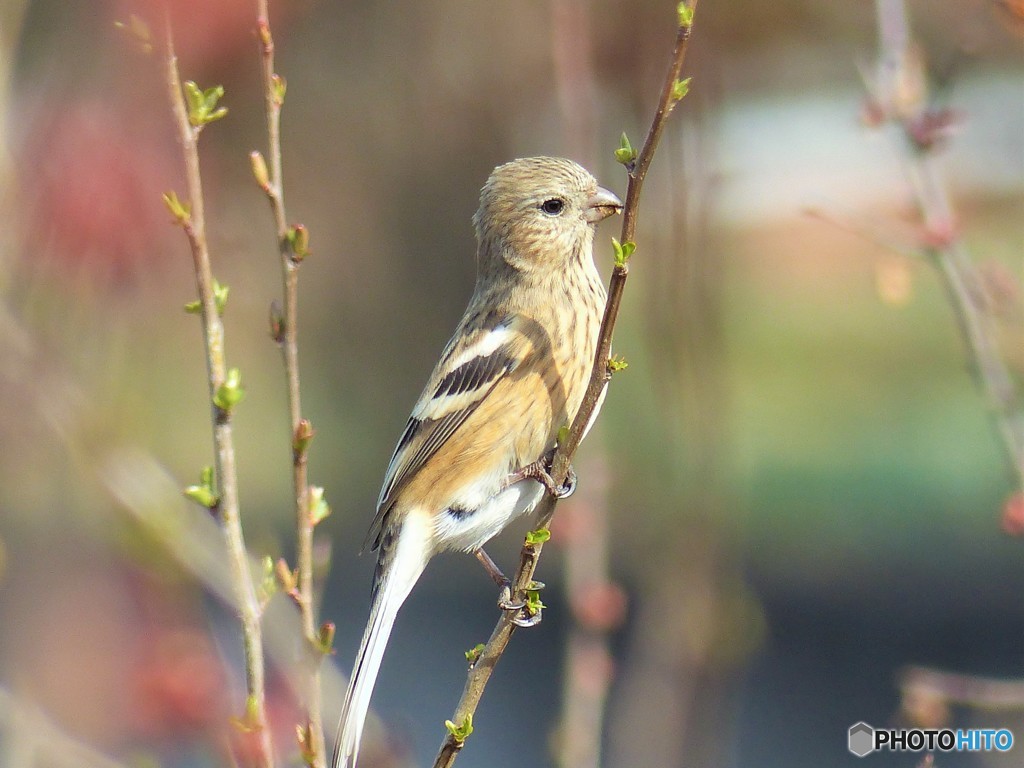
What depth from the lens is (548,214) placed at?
3574mm

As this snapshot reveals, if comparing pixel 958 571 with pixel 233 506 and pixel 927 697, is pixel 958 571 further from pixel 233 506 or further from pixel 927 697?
pixel 233 506

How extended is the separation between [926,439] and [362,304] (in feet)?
18.3

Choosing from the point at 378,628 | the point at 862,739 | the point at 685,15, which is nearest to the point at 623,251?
the point at 685,15

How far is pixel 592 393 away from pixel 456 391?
131cm

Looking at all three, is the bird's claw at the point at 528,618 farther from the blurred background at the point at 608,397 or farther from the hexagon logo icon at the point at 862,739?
the hexagon logo icon at the point at 862,739

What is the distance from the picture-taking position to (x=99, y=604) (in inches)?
119

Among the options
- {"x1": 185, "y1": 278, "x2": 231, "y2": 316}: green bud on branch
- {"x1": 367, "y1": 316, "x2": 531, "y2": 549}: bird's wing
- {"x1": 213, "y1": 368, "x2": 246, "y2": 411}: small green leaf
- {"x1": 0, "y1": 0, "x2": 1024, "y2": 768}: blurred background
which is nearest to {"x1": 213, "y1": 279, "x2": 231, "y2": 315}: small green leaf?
{"x1": 185, "y1": 278, "x2": 231, "y2": 316}: green bud on branch

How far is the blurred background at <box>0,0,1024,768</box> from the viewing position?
2.87m

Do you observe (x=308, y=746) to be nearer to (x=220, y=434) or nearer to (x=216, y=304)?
(x=220, y=434)

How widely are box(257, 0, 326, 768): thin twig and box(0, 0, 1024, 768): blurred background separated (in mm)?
566

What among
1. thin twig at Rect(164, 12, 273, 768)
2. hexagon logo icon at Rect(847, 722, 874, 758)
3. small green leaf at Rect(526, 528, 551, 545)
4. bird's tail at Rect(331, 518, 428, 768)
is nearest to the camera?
thin twig at Rect(164, 12, 273, 768)

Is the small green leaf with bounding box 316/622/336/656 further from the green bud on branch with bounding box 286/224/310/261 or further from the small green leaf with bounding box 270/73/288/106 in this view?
the small green leaf with bounding box 270/73/288/106

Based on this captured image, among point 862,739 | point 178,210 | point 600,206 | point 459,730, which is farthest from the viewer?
point 862,739

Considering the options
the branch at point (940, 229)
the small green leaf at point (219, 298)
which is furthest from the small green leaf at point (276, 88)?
the branch at point (940, 229)
